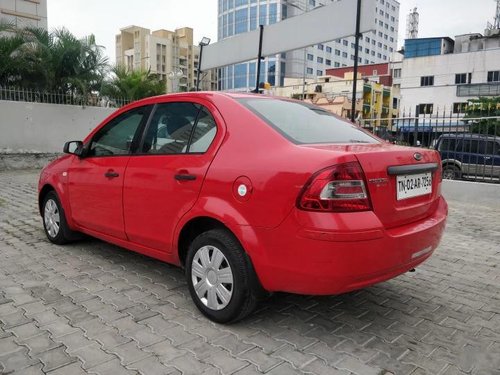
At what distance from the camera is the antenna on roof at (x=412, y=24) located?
8462 centimetres

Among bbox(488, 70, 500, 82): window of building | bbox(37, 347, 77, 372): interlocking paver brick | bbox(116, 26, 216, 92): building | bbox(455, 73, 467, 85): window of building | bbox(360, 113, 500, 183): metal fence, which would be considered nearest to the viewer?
bbox(37, 347, 77, 372): interlocking paver brick

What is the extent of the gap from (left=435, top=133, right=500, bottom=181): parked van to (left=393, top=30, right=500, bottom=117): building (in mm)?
41300

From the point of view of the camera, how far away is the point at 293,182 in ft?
8.33

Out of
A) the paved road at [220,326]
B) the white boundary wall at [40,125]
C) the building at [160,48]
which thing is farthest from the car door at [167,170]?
the building at [160,48]

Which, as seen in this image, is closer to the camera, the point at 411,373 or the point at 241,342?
the point at 411,373

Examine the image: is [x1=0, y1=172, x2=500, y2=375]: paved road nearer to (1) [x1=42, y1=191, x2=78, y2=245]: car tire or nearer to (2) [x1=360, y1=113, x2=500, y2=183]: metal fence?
(1) [x1=42, y1=191, x2=78, y2=245]: car tire

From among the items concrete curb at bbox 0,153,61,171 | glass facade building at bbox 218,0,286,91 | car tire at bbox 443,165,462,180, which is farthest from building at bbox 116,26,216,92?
car tire at bbox 443,165,462,180

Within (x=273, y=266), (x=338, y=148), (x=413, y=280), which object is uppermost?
(x=338, y=148)

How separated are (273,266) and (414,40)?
63.2 metres

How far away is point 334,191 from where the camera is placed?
2.47m

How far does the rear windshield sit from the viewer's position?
118 inches

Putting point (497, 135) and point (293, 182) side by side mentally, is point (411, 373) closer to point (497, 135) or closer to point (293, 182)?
point (293, 182)

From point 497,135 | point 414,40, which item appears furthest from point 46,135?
point 414,40

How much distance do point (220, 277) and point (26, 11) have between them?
35742 millimetres
